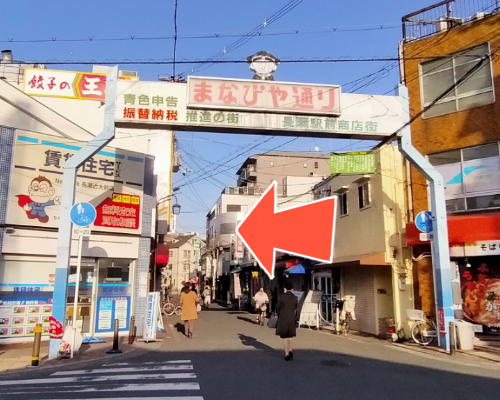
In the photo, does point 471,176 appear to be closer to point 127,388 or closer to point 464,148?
point 464,148

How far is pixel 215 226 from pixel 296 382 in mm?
A: 44420

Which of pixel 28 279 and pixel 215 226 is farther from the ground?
pixel 215 226

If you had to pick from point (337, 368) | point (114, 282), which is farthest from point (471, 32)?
point (114, 282)

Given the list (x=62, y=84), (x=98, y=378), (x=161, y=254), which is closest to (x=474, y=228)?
(x=98, y=378)

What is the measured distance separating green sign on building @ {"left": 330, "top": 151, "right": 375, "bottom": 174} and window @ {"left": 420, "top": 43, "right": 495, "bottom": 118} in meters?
3.69

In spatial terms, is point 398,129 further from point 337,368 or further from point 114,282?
point 114,282

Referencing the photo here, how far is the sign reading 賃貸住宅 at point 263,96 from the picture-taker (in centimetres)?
1271

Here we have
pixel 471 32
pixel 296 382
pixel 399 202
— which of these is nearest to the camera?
pixel 296 382

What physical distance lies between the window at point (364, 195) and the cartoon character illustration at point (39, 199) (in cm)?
1088

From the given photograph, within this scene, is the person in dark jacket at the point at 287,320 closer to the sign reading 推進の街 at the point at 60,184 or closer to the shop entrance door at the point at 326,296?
the sign reading 推進の街 at the point at 60,184

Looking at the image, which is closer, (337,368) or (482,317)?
(337,368)

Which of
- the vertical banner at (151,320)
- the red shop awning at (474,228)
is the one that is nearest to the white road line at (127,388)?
the vertical banner at (151,320)

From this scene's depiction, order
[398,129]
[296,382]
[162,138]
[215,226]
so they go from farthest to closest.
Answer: [215,226] → [162,138] → [398,129] → [296,382]

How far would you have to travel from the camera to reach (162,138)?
2848 centimetres
